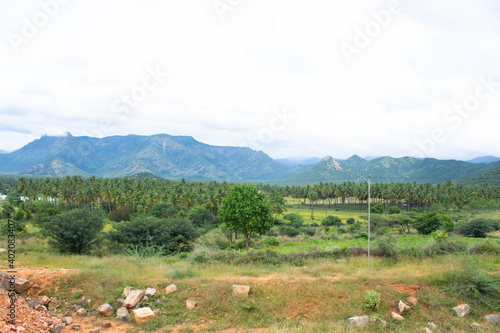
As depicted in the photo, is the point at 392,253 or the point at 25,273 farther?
Answer: the point at 392,253

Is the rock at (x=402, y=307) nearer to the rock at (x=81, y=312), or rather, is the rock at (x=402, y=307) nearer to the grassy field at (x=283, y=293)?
the grassy field at (x=283, y=293)

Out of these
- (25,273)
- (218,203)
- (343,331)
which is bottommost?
(218,203)

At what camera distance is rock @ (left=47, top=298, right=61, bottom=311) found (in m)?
9.61

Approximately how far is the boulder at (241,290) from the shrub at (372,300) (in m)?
4.08

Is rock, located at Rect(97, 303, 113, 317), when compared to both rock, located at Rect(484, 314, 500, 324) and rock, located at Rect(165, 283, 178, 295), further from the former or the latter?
rock, located at Rect(484, 314, 500, 324)

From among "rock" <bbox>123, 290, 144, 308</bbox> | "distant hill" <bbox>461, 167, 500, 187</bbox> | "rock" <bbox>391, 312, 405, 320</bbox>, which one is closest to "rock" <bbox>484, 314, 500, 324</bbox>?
"rock" <bbox>391, 312, 405, 320</bbox>

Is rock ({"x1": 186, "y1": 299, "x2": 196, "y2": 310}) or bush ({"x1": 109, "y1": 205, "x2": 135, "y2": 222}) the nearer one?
rock ({"x1": 186, "y1": 299, "x2": 196, "y2": 310})

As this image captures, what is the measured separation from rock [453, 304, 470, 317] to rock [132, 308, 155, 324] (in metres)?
9.90

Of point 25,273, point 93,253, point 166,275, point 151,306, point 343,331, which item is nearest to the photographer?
point 343,331

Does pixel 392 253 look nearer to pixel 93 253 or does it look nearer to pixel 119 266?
pixel 119 266

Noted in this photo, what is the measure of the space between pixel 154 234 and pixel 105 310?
1305cm

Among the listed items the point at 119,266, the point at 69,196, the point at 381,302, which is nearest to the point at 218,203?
the point at 69,196

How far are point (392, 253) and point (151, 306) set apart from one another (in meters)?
11.9

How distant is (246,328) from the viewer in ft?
28.4
